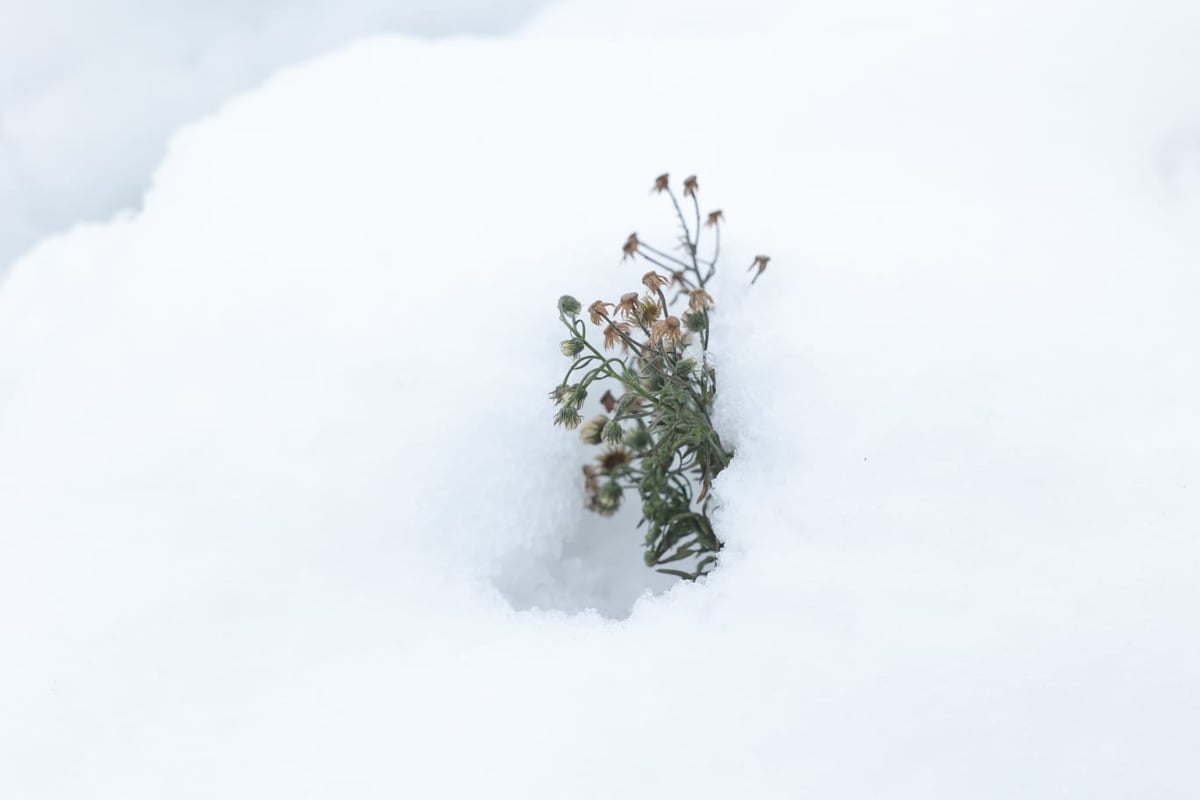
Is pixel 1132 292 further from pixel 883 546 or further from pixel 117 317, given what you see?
pixel 117 317

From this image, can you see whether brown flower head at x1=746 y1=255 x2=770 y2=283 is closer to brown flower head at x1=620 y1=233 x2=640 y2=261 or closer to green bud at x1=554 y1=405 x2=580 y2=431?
brown flower head at x1=620 y1=233 x2=640 y2=261

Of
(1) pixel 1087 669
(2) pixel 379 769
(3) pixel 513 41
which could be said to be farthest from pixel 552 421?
(3) pixel 513 41

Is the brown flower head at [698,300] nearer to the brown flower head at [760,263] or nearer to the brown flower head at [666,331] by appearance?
the brown flower head at [666,331]

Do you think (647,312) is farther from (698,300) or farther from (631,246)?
(631,246)

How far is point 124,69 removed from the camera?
118 inches

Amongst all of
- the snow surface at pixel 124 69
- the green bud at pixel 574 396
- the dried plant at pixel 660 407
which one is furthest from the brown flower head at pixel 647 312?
the snow surface at pixel 124 69

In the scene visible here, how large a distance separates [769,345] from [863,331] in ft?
0.56

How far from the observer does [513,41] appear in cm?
272

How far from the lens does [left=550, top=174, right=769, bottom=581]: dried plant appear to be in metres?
1.59

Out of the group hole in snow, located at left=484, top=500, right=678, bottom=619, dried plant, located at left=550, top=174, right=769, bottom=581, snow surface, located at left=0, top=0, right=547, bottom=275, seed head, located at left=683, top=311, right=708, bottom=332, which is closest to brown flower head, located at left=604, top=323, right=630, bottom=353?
dried plant, located at left=550, top=174, right=769, bottom=581

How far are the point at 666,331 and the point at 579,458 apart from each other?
419 millimetres

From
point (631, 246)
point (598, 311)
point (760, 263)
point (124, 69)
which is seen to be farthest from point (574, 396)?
point (124, 69)

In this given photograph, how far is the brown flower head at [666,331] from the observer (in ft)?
5.07

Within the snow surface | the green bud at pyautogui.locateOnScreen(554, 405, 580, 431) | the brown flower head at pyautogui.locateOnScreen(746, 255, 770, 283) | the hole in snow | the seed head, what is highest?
the snow surface
